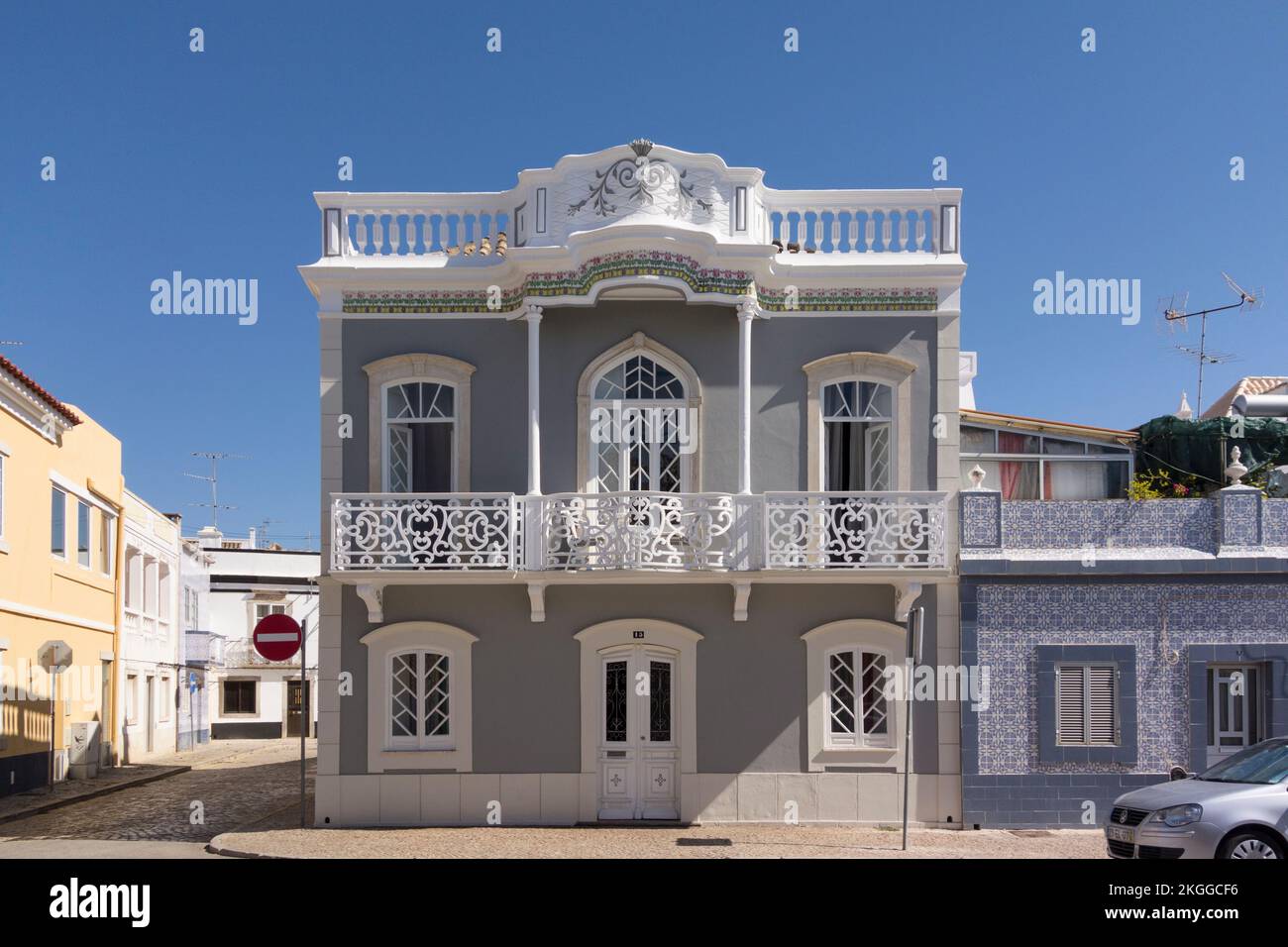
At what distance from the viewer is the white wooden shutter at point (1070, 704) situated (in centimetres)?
1520

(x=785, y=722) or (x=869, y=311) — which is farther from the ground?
(x=869, y=311)

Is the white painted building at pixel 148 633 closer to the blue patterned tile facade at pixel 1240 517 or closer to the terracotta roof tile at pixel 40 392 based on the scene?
the terracotta roof tile at pixel 40 392

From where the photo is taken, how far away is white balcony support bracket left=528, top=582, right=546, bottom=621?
49.7 feet

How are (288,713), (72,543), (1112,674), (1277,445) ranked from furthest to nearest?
(288,713), (72,543), (1277,445), (1112,674)

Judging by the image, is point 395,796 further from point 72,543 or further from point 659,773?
point 72,543

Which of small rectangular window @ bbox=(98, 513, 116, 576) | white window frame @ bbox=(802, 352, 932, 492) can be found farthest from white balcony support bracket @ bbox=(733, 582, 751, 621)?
small rectangular window @ bbox=(98, 513, 116, 576)

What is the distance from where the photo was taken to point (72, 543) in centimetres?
2398

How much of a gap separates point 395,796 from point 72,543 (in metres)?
12.1

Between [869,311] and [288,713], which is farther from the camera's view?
[288,713]

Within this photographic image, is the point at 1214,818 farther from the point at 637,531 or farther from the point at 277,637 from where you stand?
the point at 277,637

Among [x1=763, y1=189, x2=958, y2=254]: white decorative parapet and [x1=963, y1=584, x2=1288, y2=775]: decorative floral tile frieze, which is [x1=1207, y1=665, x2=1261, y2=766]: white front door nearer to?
[x1=963, y1=584, x2=1288, y2=775]: decorative floral tile frieze

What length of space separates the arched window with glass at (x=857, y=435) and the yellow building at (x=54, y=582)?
13350mm

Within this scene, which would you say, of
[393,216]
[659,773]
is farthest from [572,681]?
[393,216]

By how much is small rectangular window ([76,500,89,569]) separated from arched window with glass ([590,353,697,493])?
A: 13746mm
